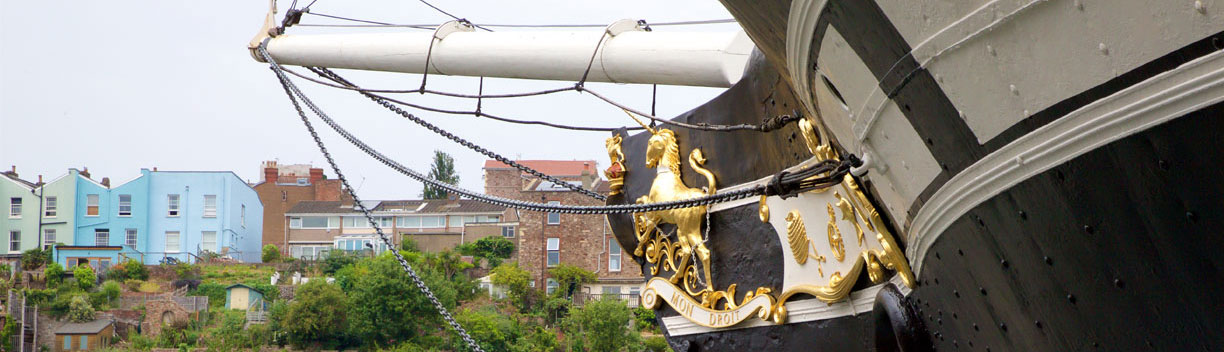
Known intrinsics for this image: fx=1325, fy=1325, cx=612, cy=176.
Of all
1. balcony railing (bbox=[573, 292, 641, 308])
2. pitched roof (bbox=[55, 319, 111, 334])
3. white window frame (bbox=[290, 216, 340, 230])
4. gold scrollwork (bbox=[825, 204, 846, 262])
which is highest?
white window frame (bbox=[290, 216, 340, 230])

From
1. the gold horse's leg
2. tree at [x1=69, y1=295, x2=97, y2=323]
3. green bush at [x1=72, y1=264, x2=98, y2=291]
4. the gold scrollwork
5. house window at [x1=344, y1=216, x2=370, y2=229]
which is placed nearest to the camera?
the gold scrollwork

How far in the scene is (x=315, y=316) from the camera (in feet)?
154

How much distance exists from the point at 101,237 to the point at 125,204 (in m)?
1.82

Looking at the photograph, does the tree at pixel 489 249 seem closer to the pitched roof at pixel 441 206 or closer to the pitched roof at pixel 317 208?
the pitched roof at pixel 441 206

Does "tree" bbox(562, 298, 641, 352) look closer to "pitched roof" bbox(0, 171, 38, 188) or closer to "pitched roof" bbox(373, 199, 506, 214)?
"pitched roof" bbox(373, 199, 506, 214)

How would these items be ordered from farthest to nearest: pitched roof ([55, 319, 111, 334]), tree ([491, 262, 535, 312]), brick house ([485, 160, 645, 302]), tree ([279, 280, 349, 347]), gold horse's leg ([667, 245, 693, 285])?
brick house ([485, 160, 645, 302]) → tree ([491, 262, 535, 312]) → pitched roof ([55, 319, 111, 334]) → tree ([279, 280, 349, 347]) → gold horse's leg ([667, 245, 693, 285])

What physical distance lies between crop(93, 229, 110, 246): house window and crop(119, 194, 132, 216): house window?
108 cm

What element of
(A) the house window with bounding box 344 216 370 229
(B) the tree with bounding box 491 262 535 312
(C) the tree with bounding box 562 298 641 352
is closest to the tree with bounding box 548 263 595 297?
(B) the tree with bounding box 491 262 535 312

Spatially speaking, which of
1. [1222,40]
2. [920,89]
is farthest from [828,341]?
[1222,40]

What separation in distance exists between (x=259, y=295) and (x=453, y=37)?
46.3 metres

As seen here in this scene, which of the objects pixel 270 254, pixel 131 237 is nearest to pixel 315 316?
pixel 270 254

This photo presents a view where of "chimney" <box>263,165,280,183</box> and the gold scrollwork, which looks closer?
the gold scrollwork

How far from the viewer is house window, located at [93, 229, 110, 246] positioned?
60.2m

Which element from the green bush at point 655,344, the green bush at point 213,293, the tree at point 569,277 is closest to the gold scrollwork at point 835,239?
the green bush at point 655,344
